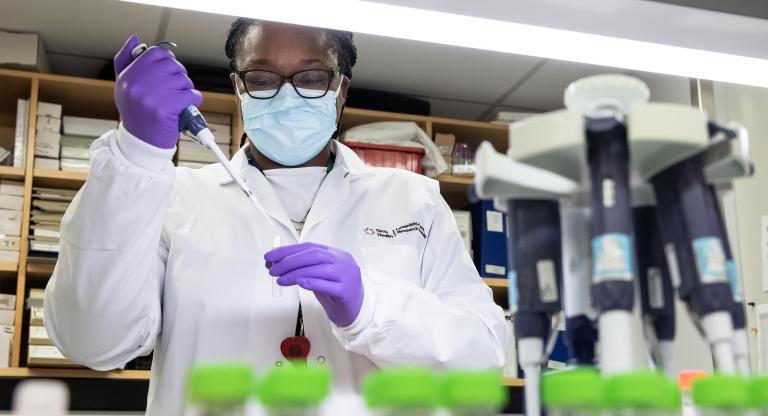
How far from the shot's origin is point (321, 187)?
1.39 metres

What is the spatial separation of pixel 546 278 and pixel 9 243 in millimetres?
2491

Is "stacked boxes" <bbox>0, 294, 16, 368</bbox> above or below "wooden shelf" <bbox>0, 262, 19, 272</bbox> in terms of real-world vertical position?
below

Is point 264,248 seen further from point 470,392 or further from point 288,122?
point 470,392

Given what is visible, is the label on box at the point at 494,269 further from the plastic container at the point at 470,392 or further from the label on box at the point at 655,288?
the plastic container at the point at 470,392

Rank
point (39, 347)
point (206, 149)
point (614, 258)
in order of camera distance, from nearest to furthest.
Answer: point (614, 258) → point (39, 347) → point (206, 149)

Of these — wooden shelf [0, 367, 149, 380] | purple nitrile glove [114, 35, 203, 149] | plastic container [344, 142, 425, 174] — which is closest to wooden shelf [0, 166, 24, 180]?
wooden shelf [0, 367, 149, 380]

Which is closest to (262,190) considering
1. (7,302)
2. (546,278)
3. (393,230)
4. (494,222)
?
(393,230)

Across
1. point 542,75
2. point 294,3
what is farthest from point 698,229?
point 542,75

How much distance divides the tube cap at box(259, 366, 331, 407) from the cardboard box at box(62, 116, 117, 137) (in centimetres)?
261

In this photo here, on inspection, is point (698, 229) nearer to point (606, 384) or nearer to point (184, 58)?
point (606, 384)

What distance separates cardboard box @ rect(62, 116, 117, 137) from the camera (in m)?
2.85

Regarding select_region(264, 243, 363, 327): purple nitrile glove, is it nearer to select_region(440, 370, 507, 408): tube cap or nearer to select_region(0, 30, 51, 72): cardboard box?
select_region(440, 370, 507, 408): tube cap

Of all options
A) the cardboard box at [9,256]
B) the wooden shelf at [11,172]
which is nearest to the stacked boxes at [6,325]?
the cardboard box at [9,256]

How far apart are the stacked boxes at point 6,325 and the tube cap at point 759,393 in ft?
8.39
